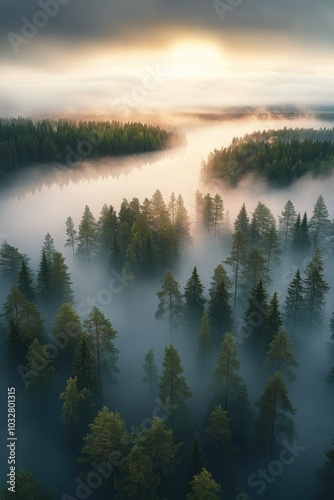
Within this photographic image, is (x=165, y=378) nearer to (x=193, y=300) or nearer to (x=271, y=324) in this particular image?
(x=271, y=324)

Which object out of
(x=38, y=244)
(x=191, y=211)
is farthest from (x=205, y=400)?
(x=191, y=211)

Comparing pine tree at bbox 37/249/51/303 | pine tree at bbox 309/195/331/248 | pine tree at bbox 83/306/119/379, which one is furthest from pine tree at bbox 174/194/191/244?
pine tree at bbox 83/306/119/379

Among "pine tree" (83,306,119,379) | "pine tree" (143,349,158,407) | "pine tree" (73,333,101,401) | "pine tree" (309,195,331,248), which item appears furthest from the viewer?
"pine tree" (309,195,331,248)

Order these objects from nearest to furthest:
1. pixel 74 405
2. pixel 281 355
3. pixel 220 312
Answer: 1. pixel 74 405
2. pixel 281 355
3. pixel 220 312

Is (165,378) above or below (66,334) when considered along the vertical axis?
below

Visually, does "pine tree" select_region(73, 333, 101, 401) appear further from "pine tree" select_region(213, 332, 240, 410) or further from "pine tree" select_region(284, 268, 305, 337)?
"pine tree" select_region(284, 268, 305, 337)

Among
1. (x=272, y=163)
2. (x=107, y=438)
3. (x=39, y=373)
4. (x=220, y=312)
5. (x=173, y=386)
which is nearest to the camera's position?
(x=107, y=438)

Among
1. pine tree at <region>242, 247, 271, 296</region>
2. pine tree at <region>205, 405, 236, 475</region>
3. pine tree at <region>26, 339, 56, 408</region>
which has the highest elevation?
pine tree at <region>242, 247, 271, 296</region>

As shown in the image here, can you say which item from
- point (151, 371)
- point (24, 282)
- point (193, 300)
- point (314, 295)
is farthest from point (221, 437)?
point (24, 282)
